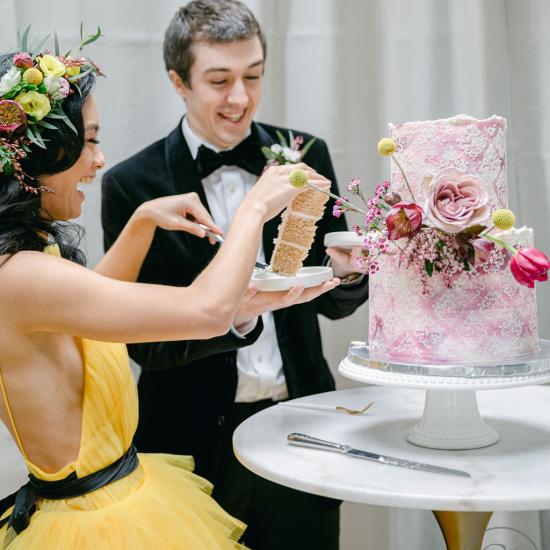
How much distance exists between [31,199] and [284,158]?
88 cm

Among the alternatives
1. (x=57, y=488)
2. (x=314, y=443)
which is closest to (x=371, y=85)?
(x=314, y=443)

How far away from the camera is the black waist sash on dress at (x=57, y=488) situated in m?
1.47

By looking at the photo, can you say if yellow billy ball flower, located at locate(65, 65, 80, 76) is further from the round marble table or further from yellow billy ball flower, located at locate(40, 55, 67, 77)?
the round marble table

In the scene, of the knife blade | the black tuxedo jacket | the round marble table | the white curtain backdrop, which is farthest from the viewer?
the white curtain backdrop

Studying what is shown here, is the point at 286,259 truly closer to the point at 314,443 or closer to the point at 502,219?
the point at 314,443

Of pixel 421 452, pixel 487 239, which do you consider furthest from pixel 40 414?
pixel 487 239

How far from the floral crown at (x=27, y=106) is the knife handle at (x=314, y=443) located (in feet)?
2.19

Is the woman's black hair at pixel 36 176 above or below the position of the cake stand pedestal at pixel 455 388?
above

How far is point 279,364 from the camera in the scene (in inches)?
85.8

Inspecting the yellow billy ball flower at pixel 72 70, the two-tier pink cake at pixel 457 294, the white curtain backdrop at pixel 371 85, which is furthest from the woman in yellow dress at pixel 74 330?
the white curtain backdrop at pixel 371 85

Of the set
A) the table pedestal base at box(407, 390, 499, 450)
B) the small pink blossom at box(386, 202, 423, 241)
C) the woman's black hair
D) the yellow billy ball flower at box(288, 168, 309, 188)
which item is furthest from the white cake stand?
the woman's black hair

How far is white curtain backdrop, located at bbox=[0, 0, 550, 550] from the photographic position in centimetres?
250

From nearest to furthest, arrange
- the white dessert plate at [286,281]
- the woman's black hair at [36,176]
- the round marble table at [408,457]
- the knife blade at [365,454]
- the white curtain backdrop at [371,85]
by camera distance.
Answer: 1. the round marble table at [408,457]
2. the knife blade at [365,454]
3. the woman's black hair at [36,176]
4. the white dessert plate at [286,281]
5. the white curtain backdrop at [371,85]

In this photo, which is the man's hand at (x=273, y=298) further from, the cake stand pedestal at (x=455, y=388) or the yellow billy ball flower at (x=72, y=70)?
the yellow billy ball flower at (x=72, y=70)
